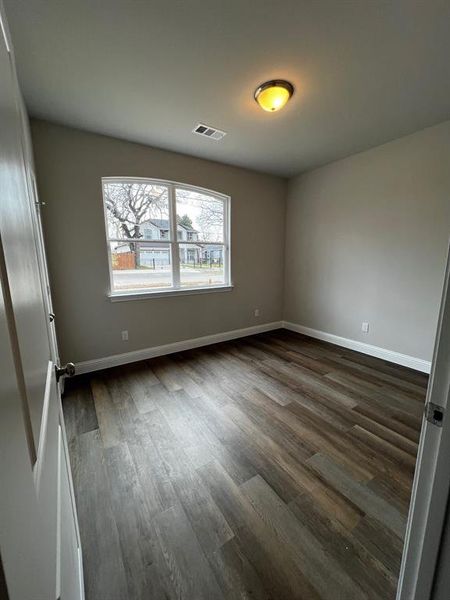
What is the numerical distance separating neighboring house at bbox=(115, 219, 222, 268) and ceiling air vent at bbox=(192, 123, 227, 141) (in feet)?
3.67

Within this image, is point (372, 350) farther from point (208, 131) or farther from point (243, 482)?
point (208, 131)

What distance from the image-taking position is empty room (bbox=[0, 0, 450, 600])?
72cm

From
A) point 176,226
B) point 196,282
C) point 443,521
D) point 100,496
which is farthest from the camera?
point 196,282

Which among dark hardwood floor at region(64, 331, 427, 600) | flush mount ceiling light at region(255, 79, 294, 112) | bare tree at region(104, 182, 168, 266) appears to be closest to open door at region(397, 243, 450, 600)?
dark hardwood floor at region(64, 331, 427, 600)

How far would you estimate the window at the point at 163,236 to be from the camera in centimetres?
304

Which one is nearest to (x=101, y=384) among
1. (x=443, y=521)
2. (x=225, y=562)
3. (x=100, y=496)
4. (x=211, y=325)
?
(x=100, y=496)

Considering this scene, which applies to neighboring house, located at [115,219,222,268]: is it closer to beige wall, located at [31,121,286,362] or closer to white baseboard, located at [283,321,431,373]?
beige wall, located at [31,121,286,362]

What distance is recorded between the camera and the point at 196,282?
12.2ft

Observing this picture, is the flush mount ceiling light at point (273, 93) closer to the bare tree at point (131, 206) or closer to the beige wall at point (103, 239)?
the beige wall at point (103, 239)

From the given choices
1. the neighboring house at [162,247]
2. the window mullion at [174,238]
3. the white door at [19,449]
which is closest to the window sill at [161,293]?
the window mullion at [174,238]

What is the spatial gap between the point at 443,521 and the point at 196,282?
3323 millimetres

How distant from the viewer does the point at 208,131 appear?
8.80 ft

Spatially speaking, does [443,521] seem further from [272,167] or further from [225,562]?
[272,167]

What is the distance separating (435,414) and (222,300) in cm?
331
